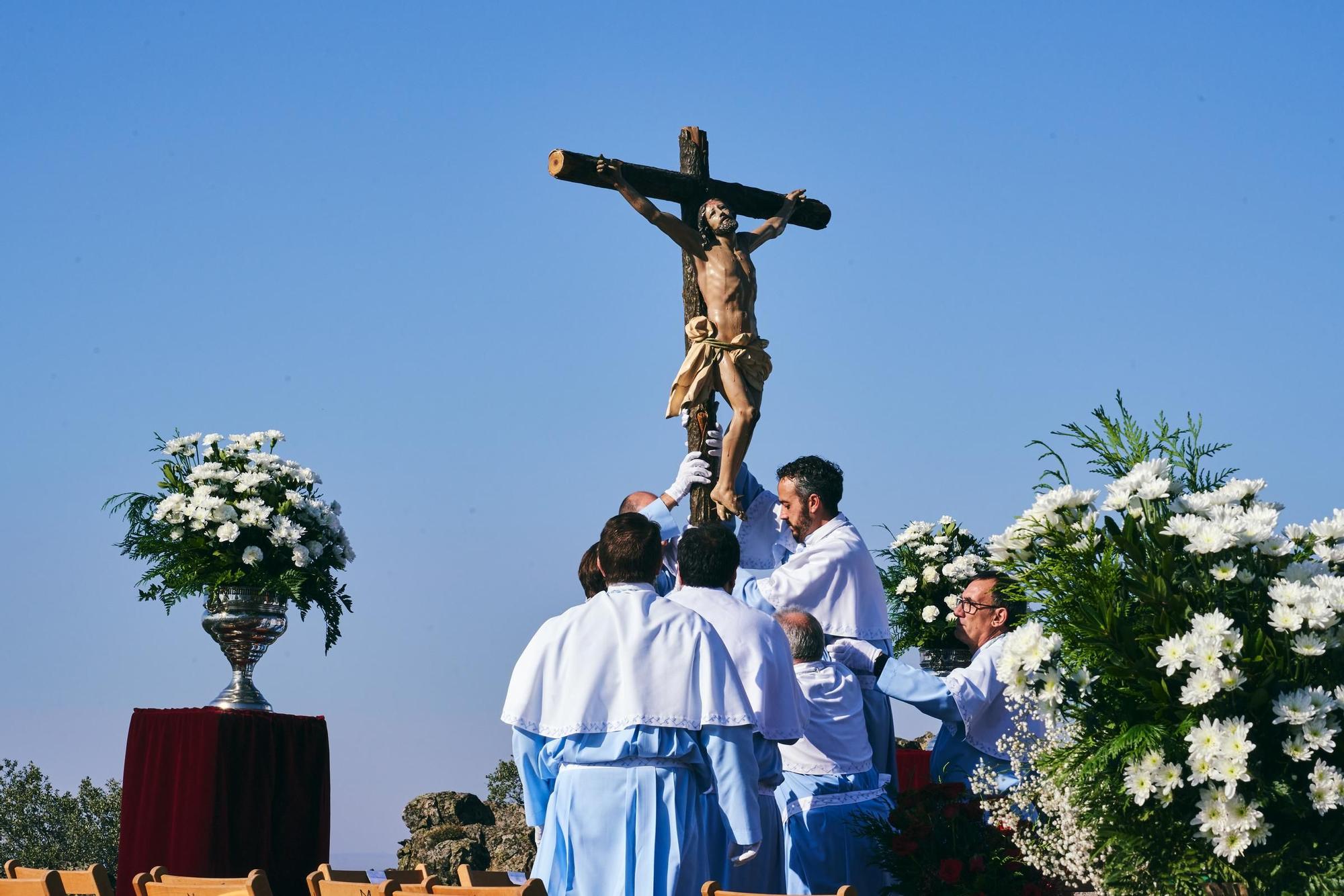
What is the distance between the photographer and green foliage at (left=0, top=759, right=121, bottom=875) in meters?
24.1

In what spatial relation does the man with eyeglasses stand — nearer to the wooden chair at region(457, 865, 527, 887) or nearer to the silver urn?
the wooden chair at region(457, 865, 527, 887)

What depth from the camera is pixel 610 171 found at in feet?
29.1

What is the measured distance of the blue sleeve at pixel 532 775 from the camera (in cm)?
580

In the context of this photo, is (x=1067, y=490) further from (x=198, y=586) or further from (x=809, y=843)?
(x=198, y=586)

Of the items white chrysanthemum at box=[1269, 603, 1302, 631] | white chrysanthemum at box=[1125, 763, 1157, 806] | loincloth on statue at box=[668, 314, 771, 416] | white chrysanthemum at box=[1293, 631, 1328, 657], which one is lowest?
white chrysanthemum at box=[1125, 763, 1157, 806]

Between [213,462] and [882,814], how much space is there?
14.5ft

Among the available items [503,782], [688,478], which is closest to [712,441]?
[688,478]

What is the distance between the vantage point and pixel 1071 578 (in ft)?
15.4

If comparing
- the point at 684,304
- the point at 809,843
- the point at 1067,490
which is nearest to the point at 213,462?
the point at 684,304

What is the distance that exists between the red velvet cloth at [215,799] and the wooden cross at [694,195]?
2.62 m

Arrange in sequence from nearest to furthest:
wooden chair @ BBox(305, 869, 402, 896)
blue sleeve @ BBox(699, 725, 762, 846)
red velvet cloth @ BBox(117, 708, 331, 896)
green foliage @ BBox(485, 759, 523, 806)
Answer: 1. wooden chair @ BBox(305, 869, 402, 896)
2. blue sleeve @ BBox(699, 725, 762, 846)
3. red velvet cloth @ BBox(117, 708, 331, 896)
4. green foliage @ BBox(485, 759, 523, 806)

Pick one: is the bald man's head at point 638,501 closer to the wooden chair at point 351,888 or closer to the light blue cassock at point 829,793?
the light blue cassock at point 829,793

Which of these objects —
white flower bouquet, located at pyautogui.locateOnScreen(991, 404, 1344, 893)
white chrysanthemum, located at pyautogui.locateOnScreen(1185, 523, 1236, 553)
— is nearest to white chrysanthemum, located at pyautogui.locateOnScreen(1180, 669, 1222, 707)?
white flower bouquet, located at pyautogui.locateOnScreen(991, 404, 1344, 893)

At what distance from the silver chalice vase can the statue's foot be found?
254 centimetres
